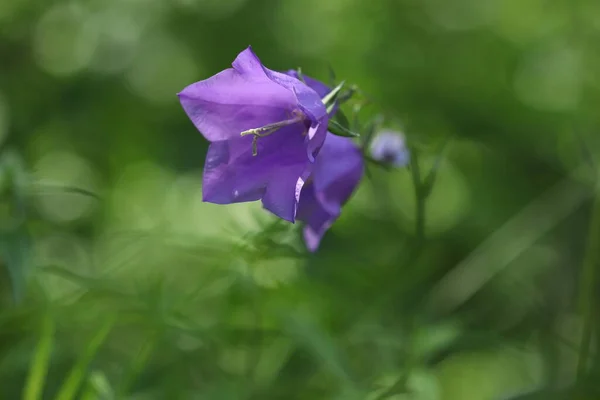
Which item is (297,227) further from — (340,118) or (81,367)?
(81,367)

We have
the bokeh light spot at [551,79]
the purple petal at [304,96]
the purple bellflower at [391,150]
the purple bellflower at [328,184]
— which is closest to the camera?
the purple petal at [304,96]

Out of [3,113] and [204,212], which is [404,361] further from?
[3,113]

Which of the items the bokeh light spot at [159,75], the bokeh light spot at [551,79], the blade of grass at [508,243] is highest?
the bokeh light spot at [551,79]

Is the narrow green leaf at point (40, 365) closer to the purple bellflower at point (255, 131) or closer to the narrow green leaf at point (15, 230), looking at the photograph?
the narrow green leaf at point (15, 230)

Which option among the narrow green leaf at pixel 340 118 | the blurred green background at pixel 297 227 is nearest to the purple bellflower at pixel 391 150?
the blurred green background at pixel 297 227

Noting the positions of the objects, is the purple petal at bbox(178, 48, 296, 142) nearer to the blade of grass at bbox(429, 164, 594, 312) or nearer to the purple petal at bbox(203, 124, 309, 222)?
the purple petal at bbox(203, 124, 309, 222)

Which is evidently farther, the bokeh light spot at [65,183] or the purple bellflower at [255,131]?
the bokeh light spot at [65,183]

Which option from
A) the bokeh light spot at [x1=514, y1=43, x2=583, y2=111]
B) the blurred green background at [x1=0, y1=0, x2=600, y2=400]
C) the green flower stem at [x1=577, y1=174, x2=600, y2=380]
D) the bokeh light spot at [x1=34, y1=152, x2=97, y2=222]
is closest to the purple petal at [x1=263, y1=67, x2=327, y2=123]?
the blurred green background at [x1=0, y1=0, x2=600, y2=400]
